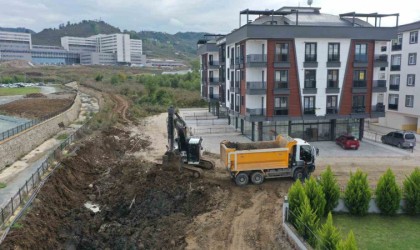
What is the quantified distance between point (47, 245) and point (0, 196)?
16.5ft

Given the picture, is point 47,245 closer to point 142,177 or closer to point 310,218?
point 142,177

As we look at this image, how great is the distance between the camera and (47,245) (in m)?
16.9

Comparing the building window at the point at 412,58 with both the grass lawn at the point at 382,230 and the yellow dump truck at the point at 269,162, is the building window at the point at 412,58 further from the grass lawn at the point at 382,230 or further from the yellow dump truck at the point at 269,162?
the grass lawn at the point at 382,230

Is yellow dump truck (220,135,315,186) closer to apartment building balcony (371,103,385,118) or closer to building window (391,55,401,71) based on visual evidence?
apartment building balcony (371,103,385,118)

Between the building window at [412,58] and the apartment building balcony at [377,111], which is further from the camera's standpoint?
the building window at [412,58]

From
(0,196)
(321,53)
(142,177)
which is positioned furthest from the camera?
(321,53)

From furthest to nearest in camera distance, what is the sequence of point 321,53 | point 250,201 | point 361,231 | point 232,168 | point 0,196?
1. point 321,53
2. point 232,168
3. point 250,201
4. point 0,196
5. point 361,231

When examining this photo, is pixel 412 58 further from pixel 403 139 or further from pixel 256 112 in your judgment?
pixel 256 112

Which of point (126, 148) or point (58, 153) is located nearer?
point (58, 153)

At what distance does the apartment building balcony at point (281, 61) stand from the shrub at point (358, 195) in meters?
18.2

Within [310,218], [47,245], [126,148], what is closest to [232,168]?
[310,218]

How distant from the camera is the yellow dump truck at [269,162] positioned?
23250 mm

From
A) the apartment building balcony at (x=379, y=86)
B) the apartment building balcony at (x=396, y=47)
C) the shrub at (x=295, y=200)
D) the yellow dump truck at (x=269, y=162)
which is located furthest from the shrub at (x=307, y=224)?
the apartment building balcony at (x=396, y=47)

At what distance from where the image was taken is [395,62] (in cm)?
4688
